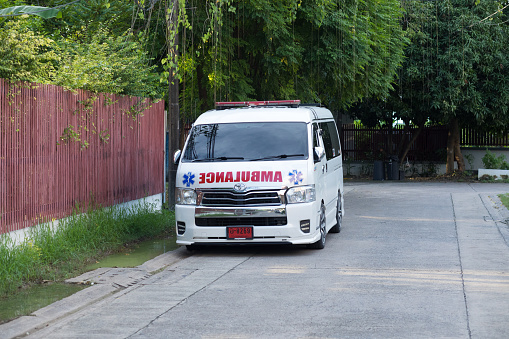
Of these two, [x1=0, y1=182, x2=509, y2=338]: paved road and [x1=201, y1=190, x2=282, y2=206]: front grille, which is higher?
[x1=201, y1=190, x2=282, y2=206]: front grille

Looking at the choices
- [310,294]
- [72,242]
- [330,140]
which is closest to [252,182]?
[72,242]

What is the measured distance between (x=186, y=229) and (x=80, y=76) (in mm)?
3192

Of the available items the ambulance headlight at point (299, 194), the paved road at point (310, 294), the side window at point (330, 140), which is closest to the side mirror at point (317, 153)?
the ambulance headlight at point (299, 194)

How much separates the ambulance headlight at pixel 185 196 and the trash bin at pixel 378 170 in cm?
2109

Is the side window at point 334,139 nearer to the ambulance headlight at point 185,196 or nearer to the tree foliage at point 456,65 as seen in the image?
the ambulance headlight at point 185,196

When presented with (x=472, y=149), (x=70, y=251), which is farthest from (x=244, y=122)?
(x=472, y=149)

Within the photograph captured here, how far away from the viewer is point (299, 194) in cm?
1068

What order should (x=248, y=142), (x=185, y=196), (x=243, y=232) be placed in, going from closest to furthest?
(x=243, y=232) → (x=185, y=196) → (x=248, y=142)

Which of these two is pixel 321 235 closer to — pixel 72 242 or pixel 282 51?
pixel 72 242

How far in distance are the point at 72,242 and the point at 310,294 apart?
13.6 ft

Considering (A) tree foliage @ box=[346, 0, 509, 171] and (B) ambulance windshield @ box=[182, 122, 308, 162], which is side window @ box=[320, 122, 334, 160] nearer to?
(B) ambulance windshield @ box=[182, 122, 308, 162]

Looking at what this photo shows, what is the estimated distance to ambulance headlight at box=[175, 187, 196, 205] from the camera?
10852 millimetres

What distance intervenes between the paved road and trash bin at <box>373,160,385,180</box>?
692 inches

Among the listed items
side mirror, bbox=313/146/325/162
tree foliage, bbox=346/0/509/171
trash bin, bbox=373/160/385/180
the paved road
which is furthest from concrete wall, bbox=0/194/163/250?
trash bin, bbox=373/160/385/180
